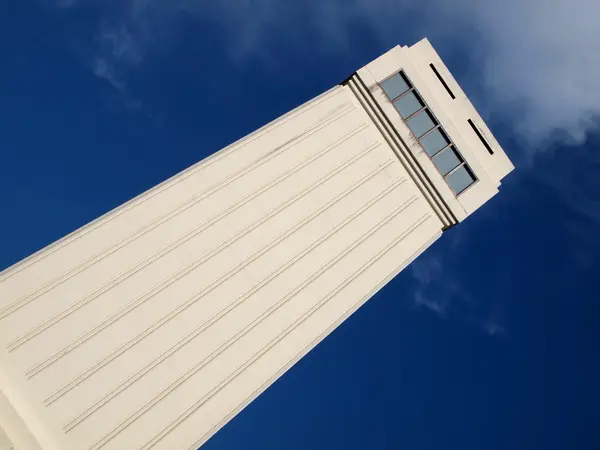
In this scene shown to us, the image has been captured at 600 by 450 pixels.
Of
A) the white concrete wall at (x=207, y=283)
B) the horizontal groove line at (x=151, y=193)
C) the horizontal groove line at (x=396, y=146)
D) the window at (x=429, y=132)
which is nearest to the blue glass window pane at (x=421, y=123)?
the window at (x=429, y=132)

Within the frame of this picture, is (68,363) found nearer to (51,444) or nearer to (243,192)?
(51,444)

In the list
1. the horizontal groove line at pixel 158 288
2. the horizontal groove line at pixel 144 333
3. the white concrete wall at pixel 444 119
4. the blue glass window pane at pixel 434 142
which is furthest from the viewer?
→ the blue glass window pane at pixel 434 142

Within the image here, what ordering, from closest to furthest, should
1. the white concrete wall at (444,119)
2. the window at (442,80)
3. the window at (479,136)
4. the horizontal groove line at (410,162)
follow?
the horizontal groove line at (410,162), the white concrete wall at (444,119), the window at (442,80), the window at (479,136)

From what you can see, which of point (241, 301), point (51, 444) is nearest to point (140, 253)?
point (241, 301)

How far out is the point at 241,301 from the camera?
62.0 feet

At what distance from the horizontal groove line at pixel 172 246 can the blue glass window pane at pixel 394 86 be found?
1.97 meters

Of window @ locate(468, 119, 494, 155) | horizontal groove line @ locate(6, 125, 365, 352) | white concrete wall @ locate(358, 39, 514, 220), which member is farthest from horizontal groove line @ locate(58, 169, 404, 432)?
window @ locate(468, 119, 494, 155)

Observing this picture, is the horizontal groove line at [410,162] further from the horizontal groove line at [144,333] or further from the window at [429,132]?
the horizontal groove line at [144,333]

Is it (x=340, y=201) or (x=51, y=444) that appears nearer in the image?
(x=51, y=444)

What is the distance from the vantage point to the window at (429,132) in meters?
24.4

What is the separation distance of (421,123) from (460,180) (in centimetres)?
304

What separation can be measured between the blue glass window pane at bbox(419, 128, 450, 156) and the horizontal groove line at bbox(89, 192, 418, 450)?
90.3 inches

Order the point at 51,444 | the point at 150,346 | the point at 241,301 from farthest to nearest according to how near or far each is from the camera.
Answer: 1. the point at 241,301
2. the point at 150,346
3. the point at 51,444

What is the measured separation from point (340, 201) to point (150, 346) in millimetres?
9166
